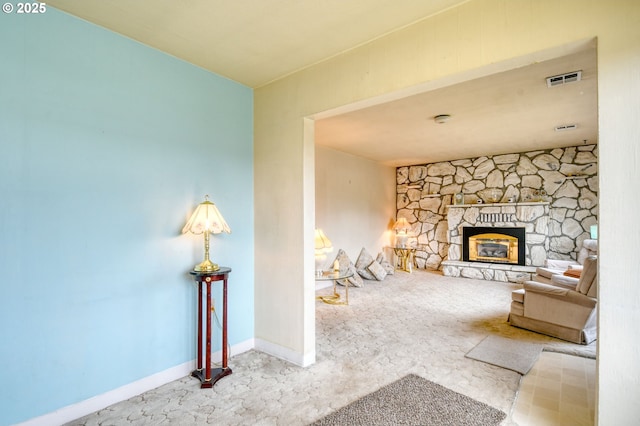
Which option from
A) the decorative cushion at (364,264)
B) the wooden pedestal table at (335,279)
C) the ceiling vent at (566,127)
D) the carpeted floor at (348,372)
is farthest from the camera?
the decorative cushion at (364,264)

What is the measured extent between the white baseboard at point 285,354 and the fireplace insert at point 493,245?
18.5 ft

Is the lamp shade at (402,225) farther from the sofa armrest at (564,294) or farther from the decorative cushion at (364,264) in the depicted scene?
the sofa armrest at (564,294)

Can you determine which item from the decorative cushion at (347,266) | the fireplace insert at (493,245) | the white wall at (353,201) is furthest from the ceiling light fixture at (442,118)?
the fireplace insert at (493,245)

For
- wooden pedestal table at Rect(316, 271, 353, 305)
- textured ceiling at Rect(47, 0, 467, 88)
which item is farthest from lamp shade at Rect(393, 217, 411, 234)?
textured ceiling at Rect(47, 0, 467, 88)

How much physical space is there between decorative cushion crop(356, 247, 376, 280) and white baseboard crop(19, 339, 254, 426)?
4317mm

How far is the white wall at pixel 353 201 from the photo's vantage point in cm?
617

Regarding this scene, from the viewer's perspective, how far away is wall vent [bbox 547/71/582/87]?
3.01 meters

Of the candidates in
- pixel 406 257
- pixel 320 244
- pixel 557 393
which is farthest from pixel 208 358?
pixel 406 257

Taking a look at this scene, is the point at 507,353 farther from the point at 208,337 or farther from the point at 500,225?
the point at 500,225

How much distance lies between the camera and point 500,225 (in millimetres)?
6891

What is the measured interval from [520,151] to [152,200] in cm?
700

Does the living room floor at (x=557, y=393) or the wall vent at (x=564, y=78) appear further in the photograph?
the wall vent at (x=564, y=78)

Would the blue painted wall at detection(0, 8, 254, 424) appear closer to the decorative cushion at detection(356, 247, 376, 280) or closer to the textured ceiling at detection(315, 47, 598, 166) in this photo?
the textured ceiling at detection(315, 47, 598, 166)

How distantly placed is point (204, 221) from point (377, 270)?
4.89 m
